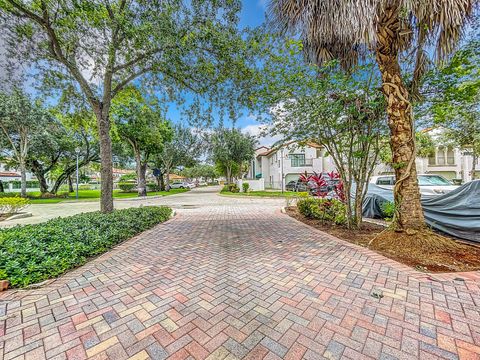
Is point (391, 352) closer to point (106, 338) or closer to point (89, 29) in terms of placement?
point (106, 338)

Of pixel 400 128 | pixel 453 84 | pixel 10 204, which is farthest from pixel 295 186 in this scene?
pixel 10 204

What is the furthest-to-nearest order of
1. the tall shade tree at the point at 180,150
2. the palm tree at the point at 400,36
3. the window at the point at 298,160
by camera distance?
the tall shade tree at the point at 180,150 → the window at the point at 298,160 → the palm tree at the point at 400,36

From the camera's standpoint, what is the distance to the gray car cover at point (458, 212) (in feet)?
14.7

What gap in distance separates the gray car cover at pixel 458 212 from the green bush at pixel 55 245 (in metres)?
7.52

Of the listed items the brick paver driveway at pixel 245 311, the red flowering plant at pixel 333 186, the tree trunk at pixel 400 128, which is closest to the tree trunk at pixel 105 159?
the brick paver driveway at pixel 245 311

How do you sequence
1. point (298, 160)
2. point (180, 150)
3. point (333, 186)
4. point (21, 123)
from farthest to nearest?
point (180, 150) < point (298, 160) < point (21, 123) < point (333, 186)

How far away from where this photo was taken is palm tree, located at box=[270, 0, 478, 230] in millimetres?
3945

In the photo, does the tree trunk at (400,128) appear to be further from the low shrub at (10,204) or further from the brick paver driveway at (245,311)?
the low shrub at (10,204)

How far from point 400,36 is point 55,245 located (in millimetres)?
7724

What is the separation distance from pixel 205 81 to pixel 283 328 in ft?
21.3

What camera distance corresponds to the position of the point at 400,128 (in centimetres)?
438

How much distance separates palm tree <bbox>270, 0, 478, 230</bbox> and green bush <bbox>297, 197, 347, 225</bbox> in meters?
1.96

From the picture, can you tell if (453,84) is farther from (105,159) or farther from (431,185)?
(105,159)

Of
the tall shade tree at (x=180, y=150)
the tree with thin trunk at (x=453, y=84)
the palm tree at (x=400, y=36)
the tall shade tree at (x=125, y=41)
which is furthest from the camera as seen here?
the tall shade tree at (x=180, y=150)
